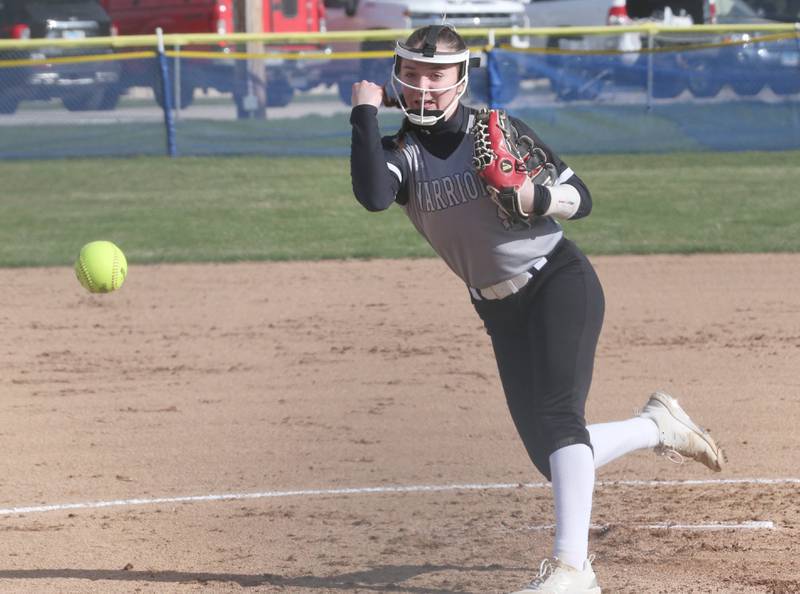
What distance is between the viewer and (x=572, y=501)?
159 inches

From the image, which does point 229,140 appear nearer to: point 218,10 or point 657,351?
point 218,10

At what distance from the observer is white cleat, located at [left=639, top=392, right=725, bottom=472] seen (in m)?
4.67

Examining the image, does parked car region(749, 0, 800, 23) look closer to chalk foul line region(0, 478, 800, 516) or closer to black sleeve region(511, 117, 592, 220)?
chalk foul line region(0, 478, 800, 516)

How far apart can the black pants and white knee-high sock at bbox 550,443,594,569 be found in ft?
0.16

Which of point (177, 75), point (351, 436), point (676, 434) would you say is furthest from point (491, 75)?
point (676, 434)

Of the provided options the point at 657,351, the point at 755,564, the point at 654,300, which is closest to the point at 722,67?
the point at 654,300

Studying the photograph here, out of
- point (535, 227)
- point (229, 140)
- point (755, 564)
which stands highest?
point (535, 227)

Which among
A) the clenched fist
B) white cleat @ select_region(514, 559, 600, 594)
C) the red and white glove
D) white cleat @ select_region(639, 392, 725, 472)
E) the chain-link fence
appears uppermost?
the clenched fist

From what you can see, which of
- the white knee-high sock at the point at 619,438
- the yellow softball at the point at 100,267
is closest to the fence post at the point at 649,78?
the yellow softball at the point at 100,267

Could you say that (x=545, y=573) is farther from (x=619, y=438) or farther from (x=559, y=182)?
(x=559, y=182)

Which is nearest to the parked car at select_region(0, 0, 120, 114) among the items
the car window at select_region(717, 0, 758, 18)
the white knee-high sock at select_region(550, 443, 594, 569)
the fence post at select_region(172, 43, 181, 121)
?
the fence post at select_region(172, 43, 181, 121)

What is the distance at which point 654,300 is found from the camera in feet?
30.7

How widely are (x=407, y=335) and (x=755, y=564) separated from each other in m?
4.17

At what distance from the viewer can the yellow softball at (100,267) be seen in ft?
22.5
